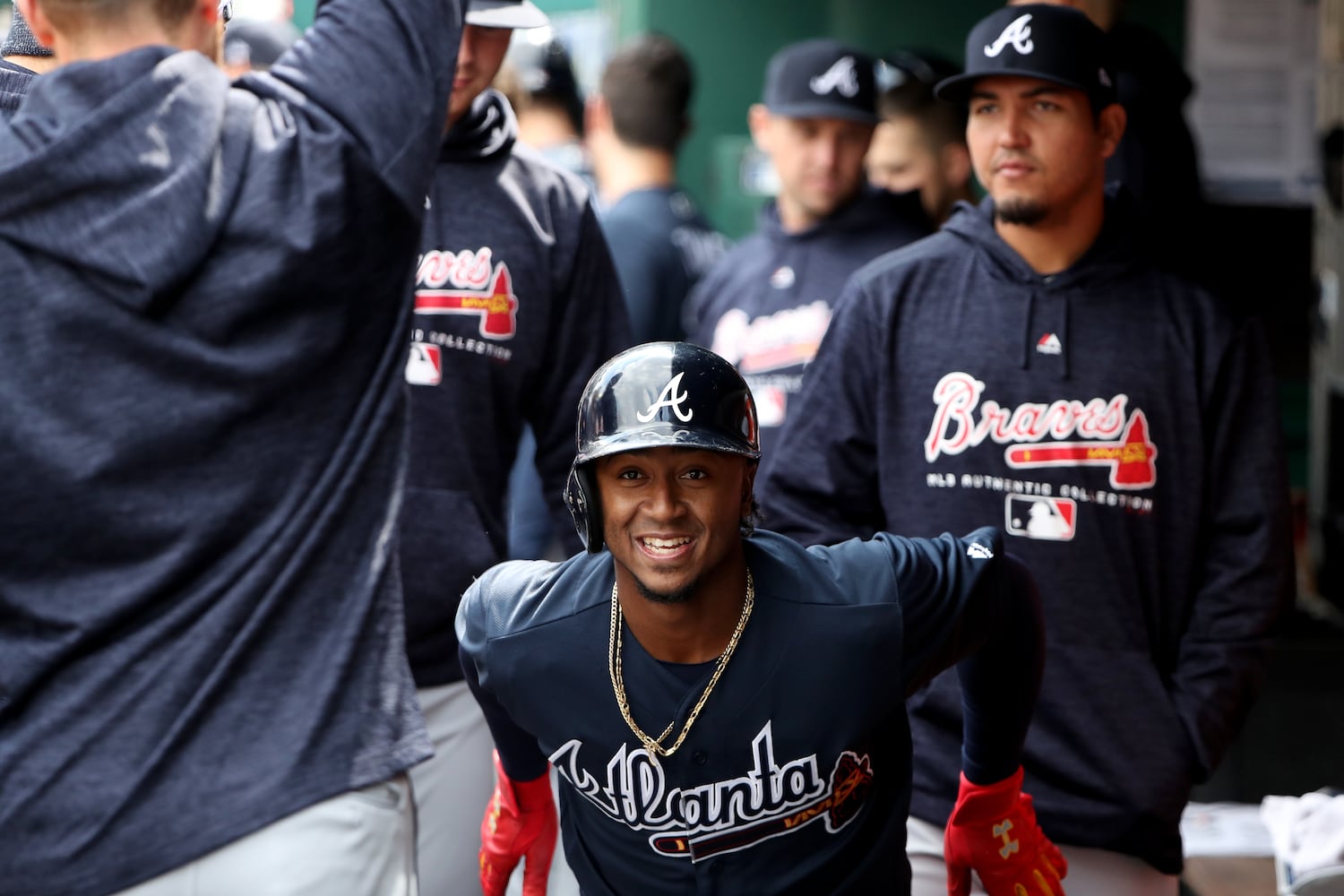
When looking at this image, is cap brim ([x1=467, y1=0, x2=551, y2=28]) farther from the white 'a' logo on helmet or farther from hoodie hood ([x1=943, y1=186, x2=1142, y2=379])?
the white 'a' logo on helmet

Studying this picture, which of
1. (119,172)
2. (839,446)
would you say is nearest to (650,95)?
(839,446)

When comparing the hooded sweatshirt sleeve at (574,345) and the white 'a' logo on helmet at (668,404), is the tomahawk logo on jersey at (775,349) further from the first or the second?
the white 'a' logo on helmet at (668,404)

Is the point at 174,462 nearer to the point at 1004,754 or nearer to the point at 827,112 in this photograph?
the point at 1004,754

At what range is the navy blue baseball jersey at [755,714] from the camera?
8.15 feet

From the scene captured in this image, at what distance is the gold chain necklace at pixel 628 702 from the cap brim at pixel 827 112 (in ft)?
9.46

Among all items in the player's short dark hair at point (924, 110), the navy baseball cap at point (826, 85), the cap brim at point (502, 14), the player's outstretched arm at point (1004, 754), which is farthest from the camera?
the player's short dark hair at point (924, 110)

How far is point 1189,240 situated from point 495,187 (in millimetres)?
1585

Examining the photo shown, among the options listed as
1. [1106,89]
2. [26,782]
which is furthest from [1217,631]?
[26,782]

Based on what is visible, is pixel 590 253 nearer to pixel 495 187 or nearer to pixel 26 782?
pixel 495 187

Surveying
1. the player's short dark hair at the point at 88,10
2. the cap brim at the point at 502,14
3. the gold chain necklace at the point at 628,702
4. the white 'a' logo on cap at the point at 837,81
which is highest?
the cap brim at the point at 502,14

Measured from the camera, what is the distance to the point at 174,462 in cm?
196

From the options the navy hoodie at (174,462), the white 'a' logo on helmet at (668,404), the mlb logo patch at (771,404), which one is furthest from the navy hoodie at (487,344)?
the navy hoodie at (174,462)

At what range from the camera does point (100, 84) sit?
1.93 metres

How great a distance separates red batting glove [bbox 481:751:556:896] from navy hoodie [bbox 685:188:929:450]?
6.36ft
